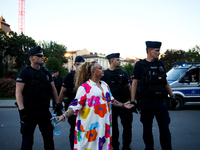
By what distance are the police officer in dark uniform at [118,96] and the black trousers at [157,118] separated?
55 cm

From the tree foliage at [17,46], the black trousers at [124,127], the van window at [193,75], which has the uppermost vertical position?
the tree foliage at [17,46]

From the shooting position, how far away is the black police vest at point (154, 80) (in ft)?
10.4

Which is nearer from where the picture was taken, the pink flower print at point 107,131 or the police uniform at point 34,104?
the pink flower print at point 107,131

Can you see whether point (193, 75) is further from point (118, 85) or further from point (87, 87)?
point (87, 87)

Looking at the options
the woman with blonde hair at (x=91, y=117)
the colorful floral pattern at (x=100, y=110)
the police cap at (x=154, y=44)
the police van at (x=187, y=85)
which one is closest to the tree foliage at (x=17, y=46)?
the police van at (x=187, y=85)

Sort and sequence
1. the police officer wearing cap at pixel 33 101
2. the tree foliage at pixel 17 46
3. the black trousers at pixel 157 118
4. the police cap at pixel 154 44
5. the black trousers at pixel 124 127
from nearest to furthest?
the police officer wearing cap at pixel 33 101 < the black trousers at pixel 157 118 < the police cap at pixel 154 44 < the black trousers at pixel 124 127 < the tree foliage at pixel 17 46

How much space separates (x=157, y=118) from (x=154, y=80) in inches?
28.0

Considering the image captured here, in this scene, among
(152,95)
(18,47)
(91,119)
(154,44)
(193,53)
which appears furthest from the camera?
(18,47)

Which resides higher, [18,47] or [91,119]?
[18,47]

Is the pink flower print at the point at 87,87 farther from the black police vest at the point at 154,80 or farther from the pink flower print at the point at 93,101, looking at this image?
the black police vest at the point at 154,80

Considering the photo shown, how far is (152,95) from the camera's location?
3160mm

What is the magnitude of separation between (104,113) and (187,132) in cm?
388

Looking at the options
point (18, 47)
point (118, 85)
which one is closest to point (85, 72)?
point (118, 85)

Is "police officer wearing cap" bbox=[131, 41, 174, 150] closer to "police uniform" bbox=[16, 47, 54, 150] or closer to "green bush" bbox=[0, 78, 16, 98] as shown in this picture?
"police uniform" bbox=[16, 47, 54, 150]
